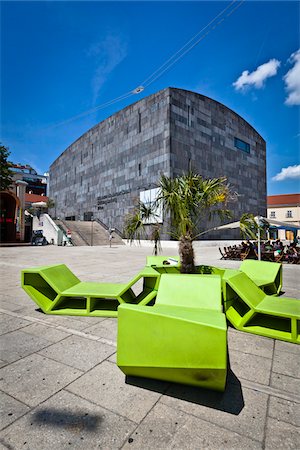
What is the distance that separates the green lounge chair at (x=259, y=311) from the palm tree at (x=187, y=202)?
5.06ft

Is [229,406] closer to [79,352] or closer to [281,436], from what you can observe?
[281,436]

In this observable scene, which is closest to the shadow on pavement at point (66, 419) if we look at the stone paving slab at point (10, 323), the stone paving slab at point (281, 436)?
the stone paving slab at point (281, 436)

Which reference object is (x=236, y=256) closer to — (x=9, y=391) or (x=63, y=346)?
(x=63, y=346)

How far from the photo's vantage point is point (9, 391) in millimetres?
2508

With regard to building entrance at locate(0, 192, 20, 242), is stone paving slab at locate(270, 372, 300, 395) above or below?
below

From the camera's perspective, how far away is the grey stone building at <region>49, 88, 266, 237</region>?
32406 millimetres

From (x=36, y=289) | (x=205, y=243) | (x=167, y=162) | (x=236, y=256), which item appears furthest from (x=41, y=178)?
(x=36, y=289)

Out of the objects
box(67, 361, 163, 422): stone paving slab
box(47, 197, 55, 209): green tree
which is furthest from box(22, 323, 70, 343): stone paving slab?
box(47, 197, 55, 209): green tree

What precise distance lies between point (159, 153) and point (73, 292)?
29.7 m

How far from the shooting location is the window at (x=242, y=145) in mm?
40719

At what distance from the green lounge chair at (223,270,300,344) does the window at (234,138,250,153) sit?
40.4 metres

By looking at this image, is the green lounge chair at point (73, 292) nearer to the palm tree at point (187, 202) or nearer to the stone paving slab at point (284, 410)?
the palm tree at point (187, 202)

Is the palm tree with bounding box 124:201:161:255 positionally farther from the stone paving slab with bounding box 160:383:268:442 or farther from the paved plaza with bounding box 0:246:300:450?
the stone paving slab with bounding box 160:383:268:442

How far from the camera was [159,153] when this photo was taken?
106 feet
